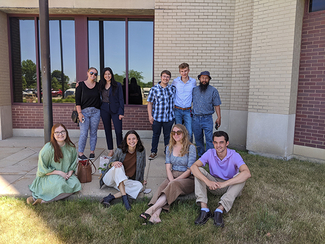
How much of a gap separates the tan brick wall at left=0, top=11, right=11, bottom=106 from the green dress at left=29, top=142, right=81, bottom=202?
16.3ft

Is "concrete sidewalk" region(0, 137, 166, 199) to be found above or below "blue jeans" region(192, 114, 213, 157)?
below

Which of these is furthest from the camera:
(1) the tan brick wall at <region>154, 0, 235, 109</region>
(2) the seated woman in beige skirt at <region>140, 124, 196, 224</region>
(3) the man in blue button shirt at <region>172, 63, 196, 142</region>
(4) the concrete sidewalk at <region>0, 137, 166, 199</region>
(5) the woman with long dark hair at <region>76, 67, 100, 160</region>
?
(1) the tan brick wall at <region>154, 0, 235, 109</region>

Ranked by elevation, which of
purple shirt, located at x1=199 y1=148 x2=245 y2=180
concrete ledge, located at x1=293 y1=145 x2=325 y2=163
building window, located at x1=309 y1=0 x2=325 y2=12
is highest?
building window, located at x1=309 y1=0 x2=325 y2=12

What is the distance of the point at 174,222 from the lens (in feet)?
9.66

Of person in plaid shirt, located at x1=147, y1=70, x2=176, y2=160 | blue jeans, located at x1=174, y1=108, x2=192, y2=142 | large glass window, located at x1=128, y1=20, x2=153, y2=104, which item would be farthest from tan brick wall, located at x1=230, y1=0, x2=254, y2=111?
large glass window, located at x1=128, y1=20, x2=153, y2=104

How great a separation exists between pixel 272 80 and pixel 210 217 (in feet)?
12.8

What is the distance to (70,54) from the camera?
299 inches

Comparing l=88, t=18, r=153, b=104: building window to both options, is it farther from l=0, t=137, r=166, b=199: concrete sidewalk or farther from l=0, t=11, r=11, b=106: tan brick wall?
l=0, t=11, r=11, b=106: tan brick wall

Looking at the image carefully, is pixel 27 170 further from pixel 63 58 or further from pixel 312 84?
pixel 312 84

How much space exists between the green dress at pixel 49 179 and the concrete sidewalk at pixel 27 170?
268 millimetres

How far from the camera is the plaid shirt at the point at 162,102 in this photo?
507 cm

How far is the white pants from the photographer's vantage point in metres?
3.42

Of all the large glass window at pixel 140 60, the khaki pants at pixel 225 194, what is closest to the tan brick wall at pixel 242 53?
the large glass window at pixel 140 60

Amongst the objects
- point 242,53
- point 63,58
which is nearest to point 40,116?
point 63,58
